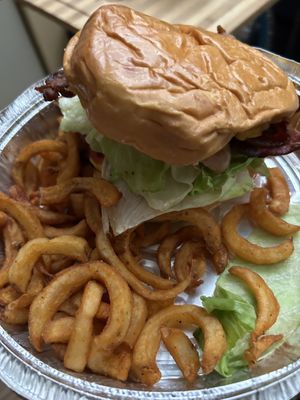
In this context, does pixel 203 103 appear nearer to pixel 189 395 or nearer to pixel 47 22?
pixel 189 395

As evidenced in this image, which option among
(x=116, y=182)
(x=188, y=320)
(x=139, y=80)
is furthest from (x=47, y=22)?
(x=188, y=320)

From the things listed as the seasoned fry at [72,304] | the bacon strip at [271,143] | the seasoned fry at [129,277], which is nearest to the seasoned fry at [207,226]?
the seasoned fry at [129,277]

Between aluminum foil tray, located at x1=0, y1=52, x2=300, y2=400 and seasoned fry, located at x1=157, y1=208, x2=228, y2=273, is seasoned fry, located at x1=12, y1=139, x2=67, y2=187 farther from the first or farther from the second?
aluminum foil tray, located at x1=0, y1=52, x2=300, y2=400

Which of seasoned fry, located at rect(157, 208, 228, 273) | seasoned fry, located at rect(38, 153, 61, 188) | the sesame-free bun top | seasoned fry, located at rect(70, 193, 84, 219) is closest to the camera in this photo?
the sesame-free bun top

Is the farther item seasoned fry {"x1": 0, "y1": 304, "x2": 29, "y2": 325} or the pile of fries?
seasoned fry {"x1": 0, "y1": 304, "x2": 29, "y2": 325}

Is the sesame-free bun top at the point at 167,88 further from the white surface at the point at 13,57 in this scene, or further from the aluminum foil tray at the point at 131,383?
the white surface at the point at 13,57

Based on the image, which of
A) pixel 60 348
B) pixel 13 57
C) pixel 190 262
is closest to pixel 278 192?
pixel 190 262

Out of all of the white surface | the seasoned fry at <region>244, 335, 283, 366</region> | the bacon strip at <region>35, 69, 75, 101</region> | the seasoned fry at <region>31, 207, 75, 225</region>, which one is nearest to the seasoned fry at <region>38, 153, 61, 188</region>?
the seasoned fry at <region>31, 207, 75, 225</region>

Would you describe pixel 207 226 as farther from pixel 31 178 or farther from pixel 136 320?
pixel 31 178
